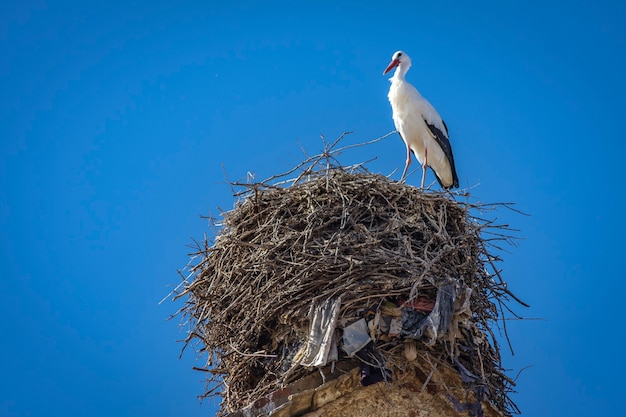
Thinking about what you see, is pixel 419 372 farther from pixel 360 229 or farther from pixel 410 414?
pixel 360 229

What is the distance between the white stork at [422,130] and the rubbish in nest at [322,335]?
14.3 feet

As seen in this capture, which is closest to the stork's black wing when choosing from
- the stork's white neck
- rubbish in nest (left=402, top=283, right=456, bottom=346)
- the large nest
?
the stork's white neck

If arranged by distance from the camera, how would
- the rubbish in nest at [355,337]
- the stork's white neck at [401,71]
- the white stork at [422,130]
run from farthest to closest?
the stork's white neck at [401,71] < the white stork at [422,130] < the rubbish in nest at [355,337]

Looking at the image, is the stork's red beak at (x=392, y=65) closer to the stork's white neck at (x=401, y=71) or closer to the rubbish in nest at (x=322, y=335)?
the stork's white neck at (x=401, y=71)

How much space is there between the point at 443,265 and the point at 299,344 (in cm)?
120

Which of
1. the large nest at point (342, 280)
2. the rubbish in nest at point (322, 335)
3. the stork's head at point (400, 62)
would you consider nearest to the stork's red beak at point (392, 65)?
the stork's head at point (400, 62)

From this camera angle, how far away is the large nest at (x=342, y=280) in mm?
6332

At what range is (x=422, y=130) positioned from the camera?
10.5 meters

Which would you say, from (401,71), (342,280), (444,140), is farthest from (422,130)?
(342,280)

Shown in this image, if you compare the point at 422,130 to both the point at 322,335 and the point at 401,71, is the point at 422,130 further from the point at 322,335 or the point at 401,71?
the point at 322,335

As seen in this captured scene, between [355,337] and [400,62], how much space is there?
5692 mm

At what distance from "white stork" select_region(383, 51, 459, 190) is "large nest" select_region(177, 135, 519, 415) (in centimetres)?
328

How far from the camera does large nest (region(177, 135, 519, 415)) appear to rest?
6.33 m

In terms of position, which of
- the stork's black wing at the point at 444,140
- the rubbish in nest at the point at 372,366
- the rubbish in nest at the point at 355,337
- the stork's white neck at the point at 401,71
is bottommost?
the rubbish in nest at the point at 372,366
